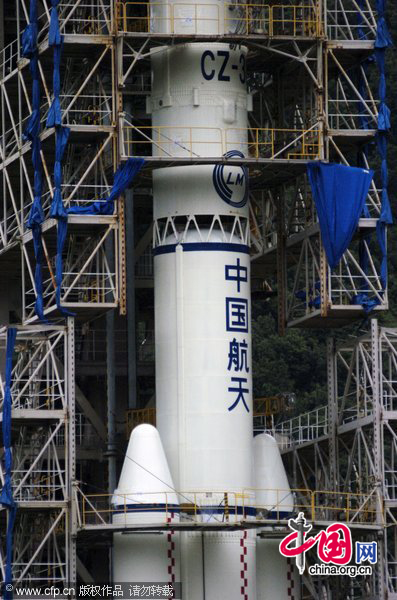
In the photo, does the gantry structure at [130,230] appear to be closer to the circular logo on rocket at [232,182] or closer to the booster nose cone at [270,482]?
the circular logo on rocket at [232,182]

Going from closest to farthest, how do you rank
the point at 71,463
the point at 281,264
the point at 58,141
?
the point at 71,463 < the point at 58,141 < the point at 281,264

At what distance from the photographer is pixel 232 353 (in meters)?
79.0

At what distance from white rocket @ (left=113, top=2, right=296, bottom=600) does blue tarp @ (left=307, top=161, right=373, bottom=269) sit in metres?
2.73

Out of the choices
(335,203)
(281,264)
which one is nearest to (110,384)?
(281,264)

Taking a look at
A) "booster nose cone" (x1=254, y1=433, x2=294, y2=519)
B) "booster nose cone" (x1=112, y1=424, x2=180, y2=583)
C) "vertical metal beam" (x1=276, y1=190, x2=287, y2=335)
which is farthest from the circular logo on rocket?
"booster nose cone" (x1=112, y1=424, x2=180, y2=583)

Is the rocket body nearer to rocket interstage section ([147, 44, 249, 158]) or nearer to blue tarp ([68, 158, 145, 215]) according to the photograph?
rocket interstage section ([147, 44, 249, 158])

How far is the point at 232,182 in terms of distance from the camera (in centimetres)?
8025

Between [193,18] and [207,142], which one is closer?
[207,142]

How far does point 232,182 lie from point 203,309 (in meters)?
4.96

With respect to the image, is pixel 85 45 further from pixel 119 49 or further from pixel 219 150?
pixel 219 150

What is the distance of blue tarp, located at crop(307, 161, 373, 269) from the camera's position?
80.2 meters

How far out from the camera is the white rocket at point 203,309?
77.4m

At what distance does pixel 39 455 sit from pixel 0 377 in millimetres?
4463

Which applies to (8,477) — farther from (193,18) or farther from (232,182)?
(193,18)
